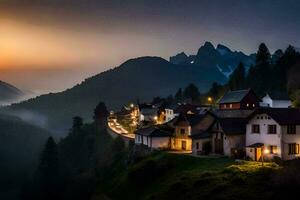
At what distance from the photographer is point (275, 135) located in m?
47.1

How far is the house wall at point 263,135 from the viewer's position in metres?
46.8

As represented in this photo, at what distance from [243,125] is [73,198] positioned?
41.5m

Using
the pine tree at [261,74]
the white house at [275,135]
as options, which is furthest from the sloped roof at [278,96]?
the white house at [275,135]

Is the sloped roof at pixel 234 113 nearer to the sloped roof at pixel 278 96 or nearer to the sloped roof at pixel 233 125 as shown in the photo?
the sloped roof at pixel 278 96

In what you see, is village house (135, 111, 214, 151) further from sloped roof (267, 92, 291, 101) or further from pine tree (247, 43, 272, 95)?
pine tree (247, 43, 272, 95)

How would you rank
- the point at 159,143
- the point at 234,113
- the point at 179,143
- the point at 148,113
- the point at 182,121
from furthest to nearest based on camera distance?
the point at 148,113
the point at 234,113
the point at 159,143
the point at 179,143
the point at 182,121

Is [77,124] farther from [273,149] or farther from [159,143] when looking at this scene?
[273,149]

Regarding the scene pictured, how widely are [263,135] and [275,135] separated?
1889 millimetres

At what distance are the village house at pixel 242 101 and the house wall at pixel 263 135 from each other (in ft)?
68.2

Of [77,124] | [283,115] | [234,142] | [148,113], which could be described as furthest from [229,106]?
[77,124]

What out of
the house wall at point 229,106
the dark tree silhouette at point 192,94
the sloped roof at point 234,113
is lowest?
the sloped roof at point 234,113

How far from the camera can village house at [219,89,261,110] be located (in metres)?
71.6

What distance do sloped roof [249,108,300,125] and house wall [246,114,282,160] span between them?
0.47 metres

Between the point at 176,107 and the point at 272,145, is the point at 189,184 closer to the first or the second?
the point at 272,145
